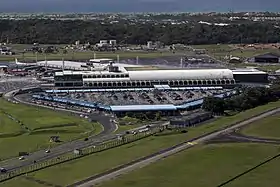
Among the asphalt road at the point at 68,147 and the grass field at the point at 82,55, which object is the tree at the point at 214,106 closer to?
the asphalt road at the point at 68,147

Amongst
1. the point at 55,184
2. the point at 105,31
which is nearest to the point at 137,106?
the point at 55,184

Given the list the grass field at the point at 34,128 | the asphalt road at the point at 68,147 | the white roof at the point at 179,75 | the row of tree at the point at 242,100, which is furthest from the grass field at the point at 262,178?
the white roof at the point at 179,75

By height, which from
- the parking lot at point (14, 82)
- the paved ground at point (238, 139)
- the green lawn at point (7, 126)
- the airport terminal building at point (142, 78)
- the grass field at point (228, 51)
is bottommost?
the green lawn at point (7, 126)

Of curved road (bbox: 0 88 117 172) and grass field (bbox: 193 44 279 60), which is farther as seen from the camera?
grass field (bbox: 193 44 279 60)

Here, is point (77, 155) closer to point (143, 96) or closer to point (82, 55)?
point (143, 96)

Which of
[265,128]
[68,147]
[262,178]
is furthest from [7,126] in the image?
[262,178]

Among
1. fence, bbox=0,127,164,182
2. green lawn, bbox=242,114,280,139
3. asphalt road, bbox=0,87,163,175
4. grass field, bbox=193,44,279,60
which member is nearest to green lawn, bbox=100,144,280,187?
green lawn, bbox=242,114,280,139

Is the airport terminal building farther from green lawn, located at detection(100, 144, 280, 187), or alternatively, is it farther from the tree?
green lawn, located at detection(100, 144, 280, 187)
